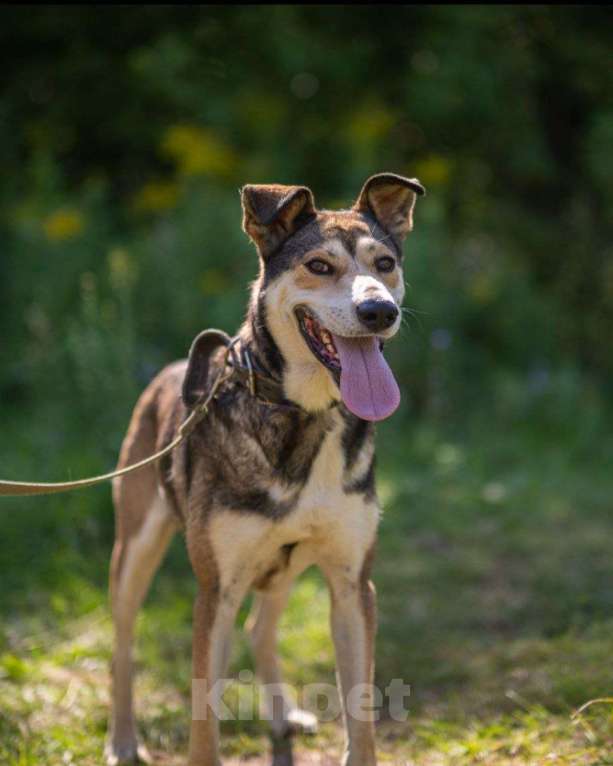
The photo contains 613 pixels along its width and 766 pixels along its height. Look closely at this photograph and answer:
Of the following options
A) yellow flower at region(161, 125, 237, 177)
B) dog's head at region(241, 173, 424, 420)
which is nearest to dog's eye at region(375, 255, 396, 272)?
dog's head at region(241, 173, 424, 420)

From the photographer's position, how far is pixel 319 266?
142 inches

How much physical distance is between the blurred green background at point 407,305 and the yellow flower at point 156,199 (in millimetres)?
43

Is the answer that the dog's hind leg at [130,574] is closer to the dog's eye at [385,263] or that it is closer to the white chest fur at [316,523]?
the white chest fur at [316,523]

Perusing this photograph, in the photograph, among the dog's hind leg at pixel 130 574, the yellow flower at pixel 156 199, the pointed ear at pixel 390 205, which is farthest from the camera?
the yellow flower at pixel 156 199

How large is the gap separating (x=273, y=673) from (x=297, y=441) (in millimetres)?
1399

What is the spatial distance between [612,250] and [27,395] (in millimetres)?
5601

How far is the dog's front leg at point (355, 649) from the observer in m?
3.64

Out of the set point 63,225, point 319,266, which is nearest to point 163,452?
point 319,266

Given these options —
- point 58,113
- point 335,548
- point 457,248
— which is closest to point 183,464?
point 335,548

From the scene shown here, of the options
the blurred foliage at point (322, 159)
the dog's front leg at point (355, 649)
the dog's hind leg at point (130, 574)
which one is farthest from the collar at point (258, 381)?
the blurred foliage at point (322, 159)

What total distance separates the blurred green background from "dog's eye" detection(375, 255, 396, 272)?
1758mm

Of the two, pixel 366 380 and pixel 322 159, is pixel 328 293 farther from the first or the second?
pixel 322 159

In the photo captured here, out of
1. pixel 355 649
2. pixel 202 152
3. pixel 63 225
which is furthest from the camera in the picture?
pixel 202 152

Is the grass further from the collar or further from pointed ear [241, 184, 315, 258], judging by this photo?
pointed ear [241, 184, 315, 258]
